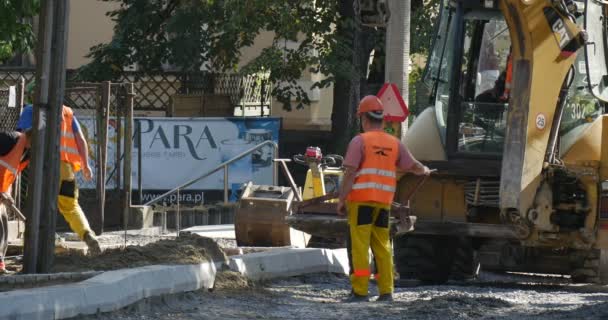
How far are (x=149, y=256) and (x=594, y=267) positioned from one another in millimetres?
4802

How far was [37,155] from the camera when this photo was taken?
11.4 meters

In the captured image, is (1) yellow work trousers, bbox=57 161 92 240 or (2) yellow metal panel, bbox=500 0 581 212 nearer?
(2) yellow metal panel, bbox=500 0 581 212

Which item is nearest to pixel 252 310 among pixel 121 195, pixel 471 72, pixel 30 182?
pixel 30 182

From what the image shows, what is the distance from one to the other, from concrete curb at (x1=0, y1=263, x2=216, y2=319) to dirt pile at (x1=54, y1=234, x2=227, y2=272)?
0.27 m

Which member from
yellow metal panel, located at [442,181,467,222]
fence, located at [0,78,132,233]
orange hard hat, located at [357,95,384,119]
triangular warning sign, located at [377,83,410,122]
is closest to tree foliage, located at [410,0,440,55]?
fence, located at [0,78,132,233]

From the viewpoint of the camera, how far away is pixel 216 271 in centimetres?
1245

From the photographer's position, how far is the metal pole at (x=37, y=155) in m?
11.3

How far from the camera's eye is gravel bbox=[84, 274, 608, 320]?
35.6ft

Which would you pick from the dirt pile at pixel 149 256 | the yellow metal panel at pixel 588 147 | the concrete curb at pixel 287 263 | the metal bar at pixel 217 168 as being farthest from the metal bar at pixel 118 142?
the yellow metal panel at pixel 588 147

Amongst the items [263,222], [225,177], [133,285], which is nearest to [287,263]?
[263,222]

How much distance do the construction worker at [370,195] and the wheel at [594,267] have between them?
306cm

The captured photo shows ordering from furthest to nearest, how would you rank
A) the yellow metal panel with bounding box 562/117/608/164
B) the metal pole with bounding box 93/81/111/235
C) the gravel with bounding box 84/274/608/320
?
the metal pole with bounding box 93/81/111/235, the yellow metal panel with bounding box 562/117/608/164, the gravel with bounding box 84/274/608/320

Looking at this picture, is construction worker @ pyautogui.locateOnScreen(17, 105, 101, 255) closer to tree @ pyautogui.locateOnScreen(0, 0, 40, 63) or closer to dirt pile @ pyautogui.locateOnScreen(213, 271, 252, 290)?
dirt pile @ pyautogui.locateOnScreen(213, 271, 252, 290)

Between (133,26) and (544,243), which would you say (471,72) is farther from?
(133,26)
